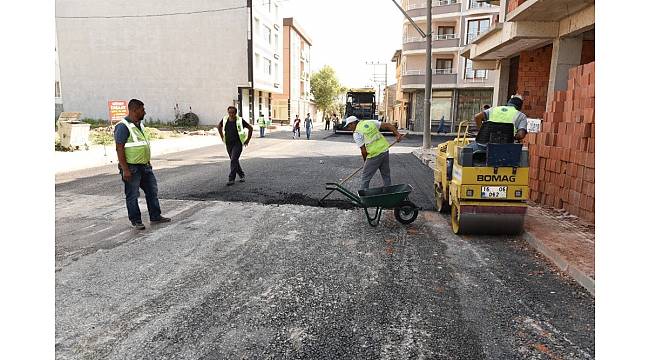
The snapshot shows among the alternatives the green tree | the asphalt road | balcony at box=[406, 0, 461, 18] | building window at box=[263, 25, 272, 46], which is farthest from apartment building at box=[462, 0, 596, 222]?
the green tree

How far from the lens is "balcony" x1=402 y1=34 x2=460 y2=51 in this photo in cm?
3713

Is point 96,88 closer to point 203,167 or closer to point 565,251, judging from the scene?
point 203,167

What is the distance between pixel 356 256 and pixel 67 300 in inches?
111

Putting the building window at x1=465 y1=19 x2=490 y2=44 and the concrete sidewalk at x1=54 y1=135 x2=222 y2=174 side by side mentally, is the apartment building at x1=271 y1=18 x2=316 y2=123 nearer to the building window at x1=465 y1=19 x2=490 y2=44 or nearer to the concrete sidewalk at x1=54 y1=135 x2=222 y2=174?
the building window at x1=465 y1=19 x2=490 y2=44

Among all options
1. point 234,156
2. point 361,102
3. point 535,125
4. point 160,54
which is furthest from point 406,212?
point 160,54

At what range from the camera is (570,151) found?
6289mm

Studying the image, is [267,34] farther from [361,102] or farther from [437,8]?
[437,8]

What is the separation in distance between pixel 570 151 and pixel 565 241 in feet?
6.36

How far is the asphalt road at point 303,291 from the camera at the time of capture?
283cm

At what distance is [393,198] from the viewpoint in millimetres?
5695

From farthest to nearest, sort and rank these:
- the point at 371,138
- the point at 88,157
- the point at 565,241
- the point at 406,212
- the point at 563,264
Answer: the point at 88,157
the point at 371,138
the point at 406,212
the point at 565,241
the point at 563,264

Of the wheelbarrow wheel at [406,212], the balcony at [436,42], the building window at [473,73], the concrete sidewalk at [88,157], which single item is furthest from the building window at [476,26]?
the wheelbarrow wheel at [406,212]

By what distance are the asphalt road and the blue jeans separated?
0.99 feet

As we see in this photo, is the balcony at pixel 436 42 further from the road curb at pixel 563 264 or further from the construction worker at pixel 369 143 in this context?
the road curb at pixel 563 264
